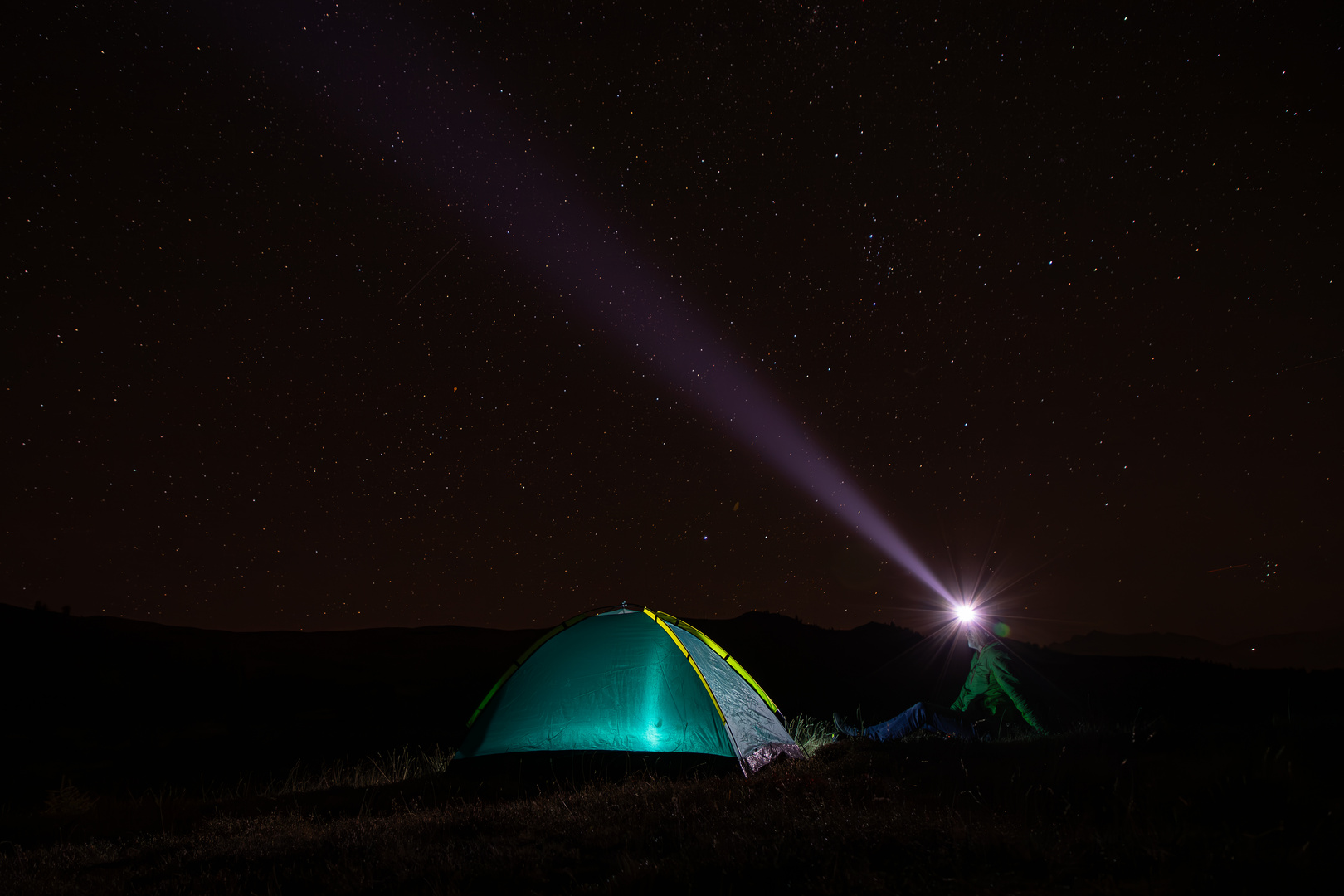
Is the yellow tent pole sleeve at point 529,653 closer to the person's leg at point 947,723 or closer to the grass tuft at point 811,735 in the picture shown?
the grass tuft at point 811,735

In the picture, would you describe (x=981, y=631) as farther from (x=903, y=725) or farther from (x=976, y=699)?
(x=903, y=725)

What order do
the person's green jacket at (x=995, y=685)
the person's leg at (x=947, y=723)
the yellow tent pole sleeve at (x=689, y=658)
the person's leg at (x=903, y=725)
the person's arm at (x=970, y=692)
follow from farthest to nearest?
the person's arm at (x=970, y=692)
the person's green jacket at (x=995, y=685)
the person's leg at (x=947, y=723)
the person's leg at (x=903, y=725)
the yellow tent pole sleeve at (x=689, y=658)

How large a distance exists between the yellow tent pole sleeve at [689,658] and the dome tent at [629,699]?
0.02 meters

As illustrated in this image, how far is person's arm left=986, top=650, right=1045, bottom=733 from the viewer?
40.7 feet

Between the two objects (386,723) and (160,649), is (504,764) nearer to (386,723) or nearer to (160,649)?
(386,723)

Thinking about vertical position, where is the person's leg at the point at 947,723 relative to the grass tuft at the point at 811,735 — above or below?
above

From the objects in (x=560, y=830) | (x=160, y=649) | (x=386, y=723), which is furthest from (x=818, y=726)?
(x=160, y=649)

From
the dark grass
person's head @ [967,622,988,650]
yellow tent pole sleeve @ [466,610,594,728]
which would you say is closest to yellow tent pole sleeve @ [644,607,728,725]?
yellow tent pole sleeve @ [466,610,594,728]

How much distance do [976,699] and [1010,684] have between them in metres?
0.70

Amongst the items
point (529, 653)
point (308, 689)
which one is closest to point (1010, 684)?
point (529, 653)

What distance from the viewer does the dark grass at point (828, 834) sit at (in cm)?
432

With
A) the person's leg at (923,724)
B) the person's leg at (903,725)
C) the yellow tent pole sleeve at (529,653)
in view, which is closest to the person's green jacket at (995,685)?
the person's leg at (923,724)

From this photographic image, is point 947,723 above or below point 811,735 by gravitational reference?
above

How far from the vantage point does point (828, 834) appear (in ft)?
16.8
